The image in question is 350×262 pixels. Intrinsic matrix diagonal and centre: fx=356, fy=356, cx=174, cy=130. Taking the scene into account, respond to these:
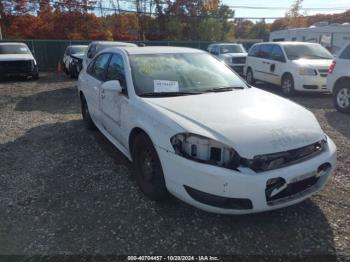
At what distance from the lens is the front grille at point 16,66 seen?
15.0 meters

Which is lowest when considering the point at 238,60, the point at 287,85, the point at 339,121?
the point at 339,121

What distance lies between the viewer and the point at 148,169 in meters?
3.63

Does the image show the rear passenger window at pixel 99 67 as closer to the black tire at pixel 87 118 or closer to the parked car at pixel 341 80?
the black tire at pixel 87 118

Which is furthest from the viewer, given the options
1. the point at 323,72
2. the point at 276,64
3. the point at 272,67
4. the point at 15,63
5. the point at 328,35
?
the point at 328,35

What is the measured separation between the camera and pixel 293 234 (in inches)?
124

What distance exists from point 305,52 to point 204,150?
8825 mm

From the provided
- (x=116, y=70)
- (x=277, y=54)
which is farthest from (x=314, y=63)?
(x=116, y=70)

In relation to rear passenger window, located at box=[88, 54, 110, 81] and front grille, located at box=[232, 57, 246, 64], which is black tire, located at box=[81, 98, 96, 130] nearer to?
rear passenger window, located at box=[88, 54, 110, 81]

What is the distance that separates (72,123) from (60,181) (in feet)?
9.95

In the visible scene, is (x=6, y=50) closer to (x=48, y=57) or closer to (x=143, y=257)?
(x=48, y=57)

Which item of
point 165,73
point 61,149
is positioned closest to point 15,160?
point 61,149

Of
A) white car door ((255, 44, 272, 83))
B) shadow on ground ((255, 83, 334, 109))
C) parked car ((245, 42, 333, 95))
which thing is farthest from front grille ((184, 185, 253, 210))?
white car door ((255, 44, 272, 83))

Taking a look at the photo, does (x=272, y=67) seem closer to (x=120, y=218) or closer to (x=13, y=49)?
(x=120, y=218)

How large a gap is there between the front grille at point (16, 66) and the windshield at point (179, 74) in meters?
12.5
